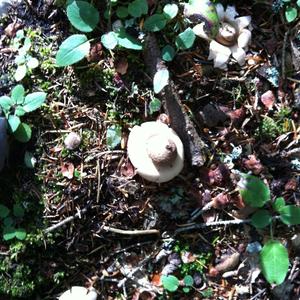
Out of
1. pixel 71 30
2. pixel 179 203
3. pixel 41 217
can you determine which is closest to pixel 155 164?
pixel 179 203

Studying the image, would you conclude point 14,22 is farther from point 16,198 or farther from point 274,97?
point 274,97

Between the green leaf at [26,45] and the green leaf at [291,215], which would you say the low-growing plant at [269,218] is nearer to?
the green leaf at [291,215]

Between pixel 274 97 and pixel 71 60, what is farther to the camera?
pixel 274 97

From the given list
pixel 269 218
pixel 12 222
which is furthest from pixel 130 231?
pixel 269 218

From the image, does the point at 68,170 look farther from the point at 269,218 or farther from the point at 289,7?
the point at 289,7

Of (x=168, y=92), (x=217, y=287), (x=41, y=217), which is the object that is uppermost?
(x=168, y=92)

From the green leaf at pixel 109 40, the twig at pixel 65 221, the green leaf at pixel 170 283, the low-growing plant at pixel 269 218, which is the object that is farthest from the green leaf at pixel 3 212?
the low-growing plant at pixel 269 218

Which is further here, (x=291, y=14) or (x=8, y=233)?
(x=291, y=14)
